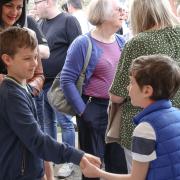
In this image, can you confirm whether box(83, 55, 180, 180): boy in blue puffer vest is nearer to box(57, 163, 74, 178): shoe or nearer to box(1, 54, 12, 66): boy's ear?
box(1, 54, 12, 66): boy's ear

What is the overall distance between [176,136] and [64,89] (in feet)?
4.29

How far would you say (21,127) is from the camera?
1679mm

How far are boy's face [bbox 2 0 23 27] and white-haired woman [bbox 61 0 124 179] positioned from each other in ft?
2.10

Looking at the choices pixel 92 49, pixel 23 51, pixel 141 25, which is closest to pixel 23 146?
pixel 23 51

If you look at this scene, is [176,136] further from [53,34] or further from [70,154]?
[53,34]

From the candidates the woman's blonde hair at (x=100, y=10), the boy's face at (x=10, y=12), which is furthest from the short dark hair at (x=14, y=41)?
the woman's blonde hair at (x=100, y=10)

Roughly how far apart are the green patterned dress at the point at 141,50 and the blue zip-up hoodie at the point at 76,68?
1.79ft

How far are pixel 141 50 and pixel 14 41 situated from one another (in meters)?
0.66

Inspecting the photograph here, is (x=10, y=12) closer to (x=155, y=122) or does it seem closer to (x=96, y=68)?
(x=96, y=68)

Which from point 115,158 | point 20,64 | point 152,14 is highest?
point 152,14

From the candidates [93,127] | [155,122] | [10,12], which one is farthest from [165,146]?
[93,127]

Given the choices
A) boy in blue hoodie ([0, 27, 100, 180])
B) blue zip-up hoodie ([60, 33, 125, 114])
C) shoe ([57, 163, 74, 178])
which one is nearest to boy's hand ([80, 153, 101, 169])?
boy in blue hoodie ([0, 27, 100, 180])

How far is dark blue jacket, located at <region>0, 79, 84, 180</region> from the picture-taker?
1681 millimetres

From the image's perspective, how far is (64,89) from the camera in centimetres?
276
